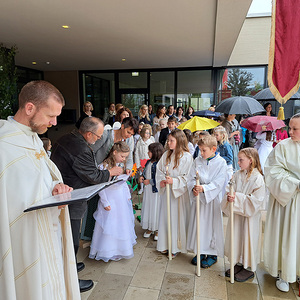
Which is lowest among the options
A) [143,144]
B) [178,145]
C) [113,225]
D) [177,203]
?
[113,225]

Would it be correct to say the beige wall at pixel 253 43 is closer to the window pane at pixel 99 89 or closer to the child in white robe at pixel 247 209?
the window pane at pixel 99 89

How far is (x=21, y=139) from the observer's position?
5.45 feet

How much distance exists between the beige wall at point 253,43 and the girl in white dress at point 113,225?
9090mm

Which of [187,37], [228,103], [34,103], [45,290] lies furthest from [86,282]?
[187,37]

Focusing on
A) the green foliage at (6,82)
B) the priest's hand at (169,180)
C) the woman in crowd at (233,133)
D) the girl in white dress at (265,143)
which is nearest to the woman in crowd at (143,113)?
the woman in crowd at (233,133)

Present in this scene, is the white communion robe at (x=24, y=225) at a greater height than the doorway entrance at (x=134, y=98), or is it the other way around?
the doorway entrance at (x=134, y=98)

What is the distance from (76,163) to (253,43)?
1022 centimetres

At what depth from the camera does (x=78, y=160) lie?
2.62 metres

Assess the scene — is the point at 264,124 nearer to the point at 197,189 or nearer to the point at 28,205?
the point at 197,189

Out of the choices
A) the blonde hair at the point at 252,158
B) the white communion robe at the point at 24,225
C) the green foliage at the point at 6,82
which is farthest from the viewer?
the green foliage at the point at 6,82

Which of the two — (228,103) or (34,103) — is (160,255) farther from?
(228,103)

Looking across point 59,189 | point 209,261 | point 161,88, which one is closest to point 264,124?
point 209,261

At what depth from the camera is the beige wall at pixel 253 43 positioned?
1006 centimetres

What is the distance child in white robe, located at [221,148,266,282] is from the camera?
2.84 meters
